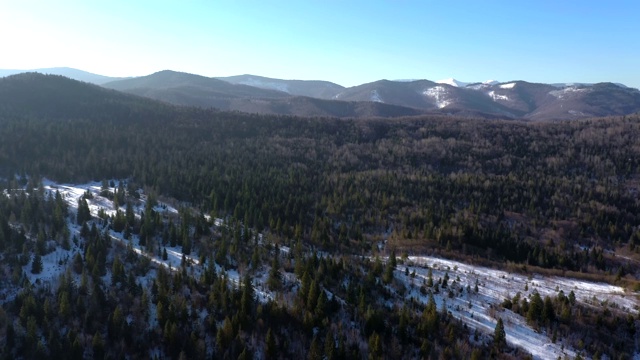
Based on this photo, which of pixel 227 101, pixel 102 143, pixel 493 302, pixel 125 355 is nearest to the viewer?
pixel 125 355

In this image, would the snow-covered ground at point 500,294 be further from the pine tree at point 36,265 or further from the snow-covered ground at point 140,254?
the pine tree at point 36,265

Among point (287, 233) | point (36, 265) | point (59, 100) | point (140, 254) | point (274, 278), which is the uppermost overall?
point (59, 100)

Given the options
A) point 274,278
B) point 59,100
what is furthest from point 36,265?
point 59,100

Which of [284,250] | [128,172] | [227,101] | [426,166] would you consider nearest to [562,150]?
[426,166]

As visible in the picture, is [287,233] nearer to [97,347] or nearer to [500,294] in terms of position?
[500,294]

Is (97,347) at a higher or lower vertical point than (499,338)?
higher

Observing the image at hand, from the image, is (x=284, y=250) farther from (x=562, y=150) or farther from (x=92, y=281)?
(x=562, y=150)
